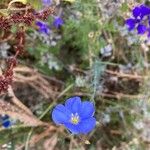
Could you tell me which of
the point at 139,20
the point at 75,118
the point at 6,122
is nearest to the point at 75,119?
the point at 75,118

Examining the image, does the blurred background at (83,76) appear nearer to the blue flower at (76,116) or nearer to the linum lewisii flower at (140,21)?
the linum lewisii flower at (140,21)

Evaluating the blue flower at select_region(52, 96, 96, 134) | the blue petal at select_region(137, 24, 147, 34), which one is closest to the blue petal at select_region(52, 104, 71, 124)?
the blue flower at select_region(52, 96, 96, 134)

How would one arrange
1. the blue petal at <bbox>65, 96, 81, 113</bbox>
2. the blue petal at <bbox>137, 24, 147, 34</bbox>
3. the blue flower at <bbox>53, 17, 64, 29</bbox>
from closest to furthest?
the blue petal at <bbox>65, 96, 81, 113</bbox> < the blue petal at <bbox>137, 24, 147, 34</bbox> < the blue flower at <bbox>53, 17, 64, 29</bbox>

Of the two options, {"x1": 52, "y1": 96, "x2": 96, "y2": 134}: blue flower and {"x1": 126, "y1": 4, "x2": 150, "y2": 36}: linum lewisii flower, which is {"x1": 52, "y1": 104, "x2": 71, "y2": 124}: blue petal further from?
{"x1": 126, "y1": 4, "x2": 150, "y2": 36}: linum lewisii flower

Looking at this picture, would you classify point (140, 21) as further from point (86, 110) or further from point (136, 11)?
point (86, 110)

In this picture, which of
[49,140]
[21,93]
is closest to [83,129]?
[49,140]

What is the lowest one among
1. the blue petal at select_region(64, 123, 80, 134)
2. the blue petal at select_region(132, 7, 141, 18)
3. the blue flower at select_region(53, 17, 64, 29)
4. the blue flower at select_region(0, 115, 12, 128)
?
the blue flower at select_region(0, 115, 12, 128)

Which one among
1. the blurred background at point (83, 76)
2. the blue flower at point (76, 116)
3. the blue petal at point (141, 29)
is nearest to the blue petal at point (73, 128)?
the blue flower at point (76, 116)
